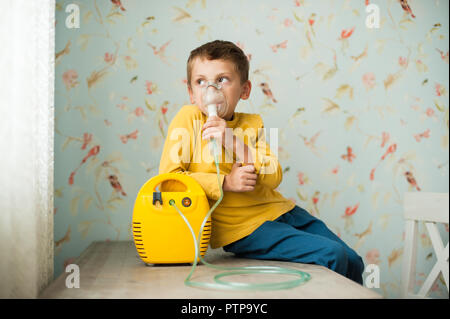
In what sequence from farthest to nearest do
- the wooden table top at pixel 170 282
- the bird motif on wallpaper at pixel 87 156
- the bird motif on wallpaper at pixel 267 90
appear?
the bird motif on wallpaper at pixel 267 90 < the bird motif on wallpaper at pixel 87 156 < the wooden table top at pixel 170 282

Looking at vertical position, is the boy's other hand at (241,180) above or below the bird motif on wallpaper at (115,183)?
above

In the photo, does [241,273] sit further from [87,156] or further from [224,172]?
[87,156]

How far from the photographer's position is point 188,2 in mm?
1660

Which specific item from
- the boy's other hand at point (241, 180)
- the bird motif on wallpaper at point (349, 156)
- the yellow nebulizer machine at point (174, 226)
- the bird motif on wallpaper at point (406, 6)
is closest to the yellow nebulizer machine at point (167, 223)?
the yellow nebulizer machine at point (174, 226)

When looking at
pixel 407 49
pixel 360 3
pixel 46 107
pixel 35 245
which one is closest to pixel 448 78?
pixel 407 49

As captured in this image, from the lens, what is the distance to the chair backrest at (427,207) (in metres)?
1.46

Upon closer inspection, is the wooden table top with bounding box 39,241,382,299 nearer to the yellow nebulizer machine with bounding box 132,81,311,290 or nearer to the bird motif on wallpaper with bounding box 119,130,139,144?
the yellow nebulizer machine with bounding box 132,81,311,290

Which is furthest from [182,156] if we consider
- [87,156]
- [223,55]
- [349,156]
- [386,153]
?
[386,153]

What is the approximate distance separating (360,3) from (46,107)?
1279 mm

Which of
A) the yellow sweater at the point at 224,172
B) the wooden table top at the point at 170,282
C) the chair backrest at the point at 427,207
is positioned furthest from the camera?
the chair backrest at the point at 427,207

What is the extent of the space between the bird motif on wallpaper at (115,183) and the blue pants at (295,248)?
0.53 meters

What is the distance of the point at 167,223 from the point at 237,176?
0.71 feet

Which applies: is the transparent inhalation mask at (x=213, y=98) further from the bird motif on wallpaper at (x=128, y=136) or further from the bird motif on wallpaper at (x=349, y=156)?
the bird motif on wallpaper at (x=349, y=156)

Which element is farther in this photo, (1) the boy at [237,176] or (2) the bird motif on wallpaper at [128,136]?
(2) the bird motif on wallpaper at [128,136]
